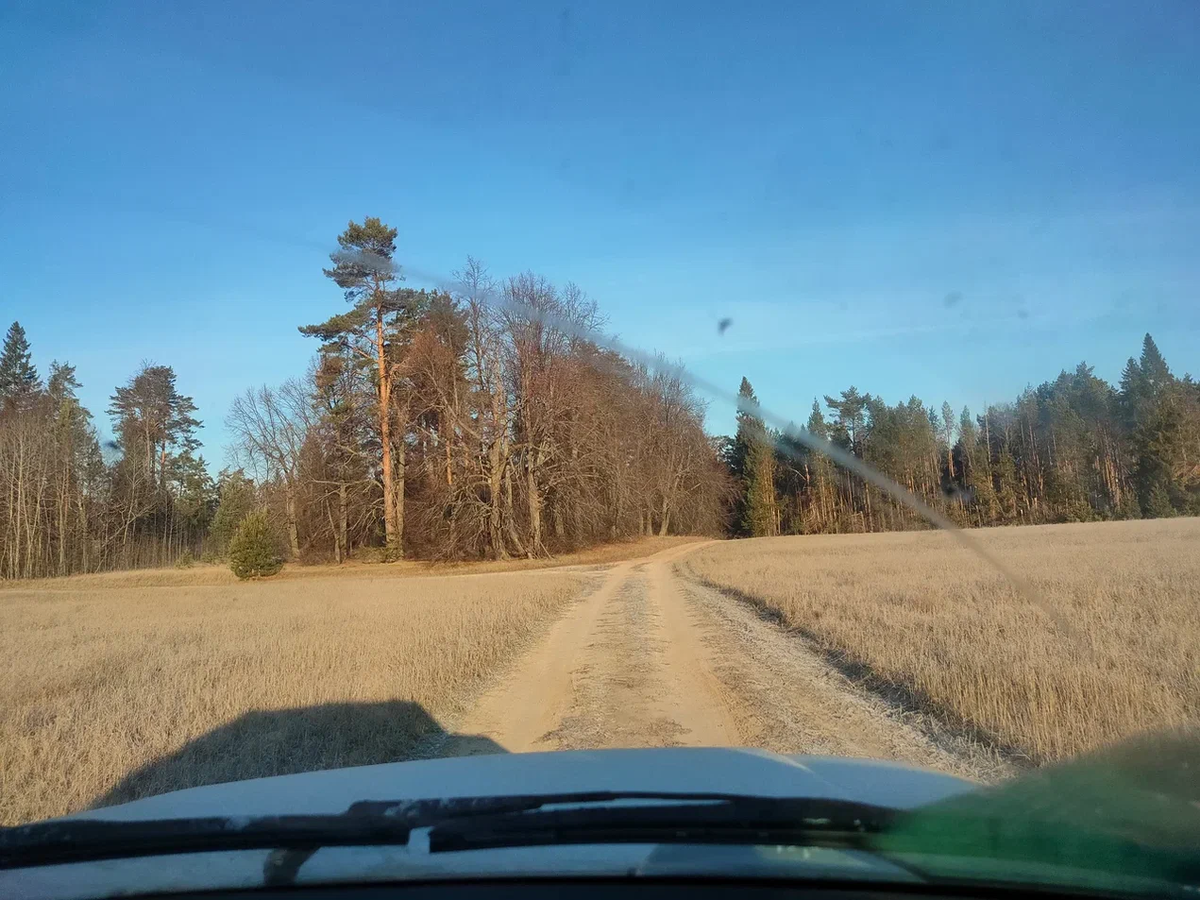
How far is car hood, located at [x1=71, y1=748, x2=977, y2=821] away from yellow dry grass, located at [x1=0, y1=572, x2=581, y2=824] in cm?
279

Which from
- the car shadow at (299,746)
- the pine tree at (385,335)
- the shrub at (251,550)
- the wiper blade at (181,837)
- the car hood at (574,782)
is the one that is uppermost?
the pine tree at (385,335)

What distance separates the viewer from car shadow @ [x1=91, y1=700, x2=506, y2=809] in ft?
20.7

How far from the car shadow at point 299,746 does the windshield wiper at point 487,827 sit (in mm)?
3697

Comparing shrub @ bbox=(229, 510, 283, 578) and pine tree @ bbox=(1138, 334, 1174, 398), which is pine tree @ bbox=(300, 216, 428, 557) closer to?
shrub @ bbox=(229, 510, 283, 578)

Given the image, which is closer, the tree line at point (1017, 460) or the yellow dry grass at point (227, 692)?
the yellow dry grass at point (227, 692)

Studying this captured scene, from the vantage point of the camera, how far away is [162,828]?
283 cm

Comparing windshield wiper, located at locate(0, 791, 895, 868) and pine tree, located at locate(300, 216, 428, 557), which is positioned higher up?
pine tree, located at locate(300, 216, 428, 557)

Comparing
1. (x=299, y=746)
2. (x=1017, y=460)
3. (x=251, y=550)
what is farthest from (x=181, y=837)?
(x=1017, y=460)

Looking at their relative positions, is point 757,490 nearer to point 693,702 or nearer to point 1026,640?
point 1026,640

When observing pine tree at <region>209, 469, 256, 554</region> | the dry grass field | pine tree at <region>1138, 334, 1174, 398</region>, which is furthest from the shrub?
pine tree at <region>1138, 334, 1174, 398</region>

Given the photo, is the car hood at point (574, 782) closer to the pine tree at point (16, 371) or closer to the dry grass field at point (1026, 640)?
the dry grass field at point (1026, 640)

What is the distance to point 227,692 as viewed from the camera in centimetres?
918

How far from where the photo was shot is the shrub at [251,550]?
4091 centimetres

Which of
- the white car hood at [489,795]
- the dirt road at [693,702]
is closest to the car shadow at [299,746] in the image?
the dirt road at [693,702]
